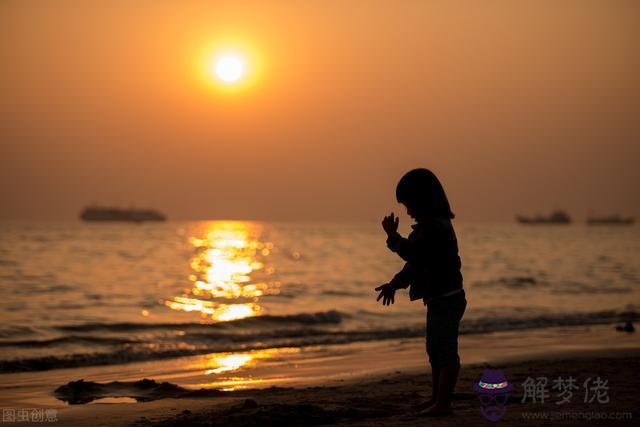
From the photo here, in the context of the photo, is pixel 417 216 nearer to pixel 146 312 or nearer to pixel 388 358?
pixel 388 358

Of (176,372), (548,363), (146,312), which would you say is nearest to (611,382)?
(548,363)

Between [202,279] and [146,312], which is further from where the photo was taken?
[202,279]

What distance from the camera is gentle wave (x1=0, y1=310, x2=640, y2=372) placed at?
12195mm

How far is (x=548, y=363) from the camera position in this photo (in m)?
10.2

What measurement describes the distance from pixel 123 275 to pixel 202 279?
3.16 meters

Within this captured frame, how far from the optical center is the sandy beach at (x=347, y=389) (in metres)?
6.21

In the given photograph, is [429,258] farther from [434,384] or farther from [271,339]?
[271,339]

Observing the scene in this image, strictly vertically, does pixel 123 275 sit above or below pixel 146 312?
above

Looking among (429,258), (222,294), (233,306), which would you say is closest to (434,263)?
(429,258)

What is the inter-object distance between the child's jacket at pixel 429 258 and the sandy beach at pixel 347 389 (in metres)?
1.01

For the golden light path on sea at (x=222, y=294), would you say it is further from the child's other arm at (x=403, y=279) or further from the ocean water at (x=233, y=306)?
the child's other arm at (x=403, y=279)

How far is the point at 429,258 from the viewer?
5.58 m

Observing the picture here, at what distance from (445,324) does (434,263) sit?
476 millimetres

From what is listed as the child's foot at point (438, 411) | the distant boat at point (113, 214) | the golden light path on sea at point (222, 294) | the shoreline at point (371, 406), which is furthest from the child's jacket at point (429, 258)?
the distant boat at point (113, 214)
